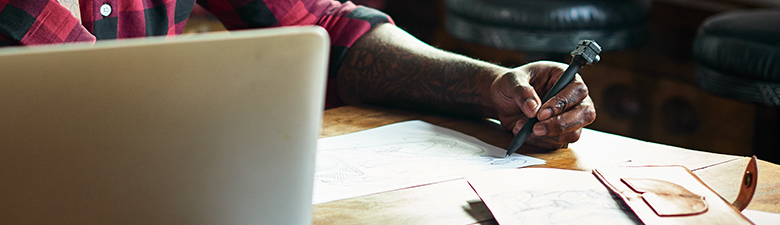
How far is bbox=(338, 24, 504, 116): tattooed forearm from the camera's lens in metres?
0.81

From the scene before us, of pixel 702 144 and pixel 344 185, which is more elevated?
pixel 344 185

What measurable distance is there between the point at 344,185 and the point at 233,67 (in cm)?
28

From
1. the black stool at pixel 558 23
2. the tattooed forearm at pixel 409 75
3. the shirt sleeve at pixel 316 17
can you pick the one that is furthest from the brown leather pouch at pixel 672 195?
the black stool at pixel 558 23

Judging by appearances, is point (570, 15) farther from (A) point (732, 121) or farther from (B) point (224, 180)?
(B) point (224, 180)

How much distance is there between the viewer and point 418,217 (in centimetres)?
50

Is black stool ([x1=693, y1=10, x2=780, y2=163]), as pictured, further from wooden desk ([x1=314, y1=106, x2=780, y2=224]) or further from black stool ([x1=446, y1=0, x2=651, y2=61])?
wooden desk ([x1=314, y1=106, x2=780, y2=224])

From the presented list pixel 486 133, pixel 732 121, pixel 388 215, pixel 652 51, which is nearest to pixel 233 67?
pixel 388 215

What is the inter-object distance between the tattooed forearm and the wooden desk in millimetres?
27

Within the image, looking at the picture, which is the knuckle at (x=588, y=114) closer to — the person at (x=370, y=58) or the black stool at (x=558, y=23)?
the person at (x=370, y=58)

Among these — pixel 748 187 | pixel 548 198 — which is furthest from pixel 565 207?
pixel 748 187

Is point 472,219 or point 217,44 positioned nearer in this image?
point 217,44

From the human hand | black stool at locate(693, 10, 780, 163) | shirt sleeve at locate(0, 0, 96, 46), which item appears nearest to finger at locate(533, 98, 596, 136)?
the human hand

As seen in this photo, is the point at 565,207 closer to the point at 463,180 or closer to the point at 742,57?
the point at 463,180

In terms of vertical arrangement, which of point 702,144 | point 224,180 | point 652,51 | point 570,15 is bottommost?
point 702,144
